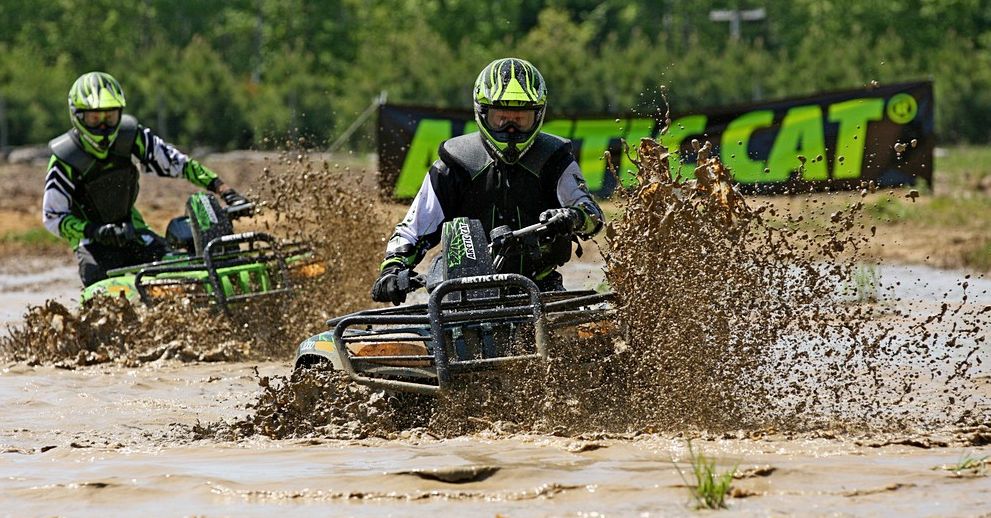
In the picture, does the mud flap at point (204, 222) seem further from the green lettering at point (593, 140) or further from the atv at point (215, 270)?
the green lettering at point (593, 140)

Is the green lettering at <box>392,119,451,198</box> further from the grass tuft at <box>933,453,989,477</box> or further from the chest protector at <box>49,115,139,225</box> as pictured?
the grass tuft at <box>933,453,989,477</box>

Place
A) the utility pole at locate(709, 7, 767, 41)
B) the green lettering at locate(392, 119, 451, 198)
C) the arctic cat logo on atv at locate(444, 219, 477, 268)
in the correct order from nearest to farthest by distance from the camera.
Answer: the arctic cat logo on atv at locate(444, 219, 477, 268) → the green lettering at locate(392, 119, 451, 198) → the utility pole at locate(709, 7, 767, 41)

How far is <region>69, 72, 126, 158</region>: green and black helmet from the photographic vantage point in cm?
1113

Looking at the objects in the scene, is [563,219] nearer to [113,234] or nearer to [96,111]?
[113,234]

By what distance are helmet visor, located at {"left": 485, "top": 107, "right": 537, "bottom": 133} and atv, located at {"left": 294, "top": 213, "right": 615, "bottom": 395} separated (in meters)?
0.64

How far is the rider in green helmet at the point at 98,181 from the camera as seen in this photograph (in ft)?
36.4

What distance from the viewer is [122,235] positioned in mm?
10836

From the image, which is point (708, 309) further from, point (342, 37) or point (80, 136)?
point (342, 37)

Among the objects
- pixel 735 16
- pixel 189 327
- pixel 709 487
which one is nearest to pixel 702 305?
pixel 709 487

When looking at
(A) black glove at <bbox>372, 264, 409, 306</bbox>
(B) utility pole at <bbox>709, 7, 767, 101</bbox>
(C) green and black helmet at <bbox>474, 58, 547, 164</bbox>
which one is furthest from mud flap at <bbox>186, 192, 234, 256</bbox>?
(B) utility pole at <bbox>709, 7, 767, 101</bbox>

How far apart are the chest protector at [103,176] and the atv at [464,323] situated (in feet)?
15.9

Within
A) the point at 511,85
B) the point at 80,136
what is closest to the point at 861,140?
the point at 80,136

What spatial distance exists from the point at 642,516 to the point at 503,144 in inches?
111

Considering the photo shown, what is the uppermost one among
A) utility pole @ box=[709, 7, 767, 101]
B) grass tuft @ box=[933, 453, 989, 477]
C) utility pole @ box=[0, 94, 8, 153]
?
utility pole @ box=[709, 7, 767, 101]
